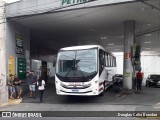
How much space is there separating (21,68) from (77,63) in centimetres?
642

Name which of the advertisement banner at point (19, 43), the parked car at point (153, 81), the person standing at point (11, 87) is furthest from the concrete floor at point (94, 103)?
the parked car at point (153, 81)

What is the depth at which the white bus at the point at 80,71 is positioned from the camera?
1783 cm

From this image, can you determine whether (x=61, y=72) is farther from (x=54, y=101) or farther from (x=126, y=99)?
(x=126, y=99)

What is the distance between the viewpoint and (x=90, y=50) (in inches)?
731

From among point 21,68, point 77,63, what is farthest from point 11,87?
point 77,63

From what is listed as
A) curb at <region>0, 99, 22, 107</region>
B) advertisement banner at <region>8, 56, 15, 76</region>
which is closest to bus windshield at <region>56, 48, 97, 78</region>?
curb at <region>0, 99, 22, 107</region>

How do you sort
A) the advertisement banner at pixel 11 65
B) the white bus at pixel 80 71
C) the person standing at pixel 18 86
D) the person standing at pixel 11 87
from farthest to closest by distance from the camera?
1. the advertisement banner at pixel 11 65
2. the person standing at pixel 18 86
3. the person standing at pixel 11 87
4. the white bus at pixel 80 71

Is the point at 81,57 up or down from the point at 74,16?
down

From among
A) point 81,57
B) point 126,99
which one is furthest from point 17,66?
point 126,99

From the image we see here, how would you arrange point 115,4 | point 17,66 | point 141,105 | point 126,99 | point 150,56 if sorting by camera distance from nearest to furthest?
point 141,105
point 115,4
point 126,99
point 17,66
point 150,56

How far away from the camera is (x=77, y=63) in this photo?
18.4 meters

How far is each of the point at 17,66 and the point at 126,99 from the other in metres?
8.37

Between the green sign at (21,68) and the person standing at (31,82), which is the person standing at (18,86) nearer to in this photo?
the person standing at (31,82)

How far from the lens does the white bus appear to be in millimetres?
17828
